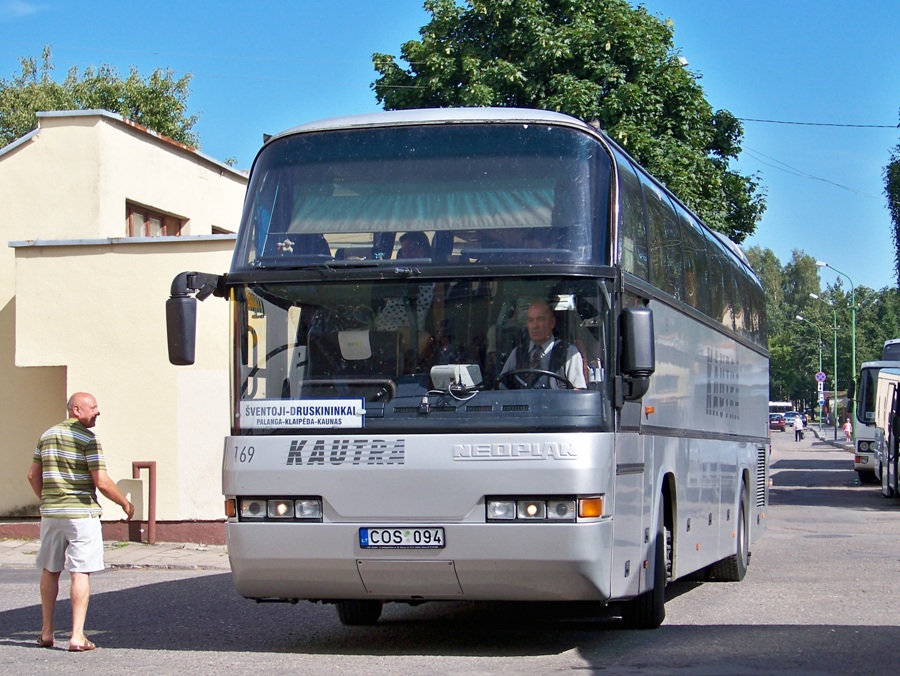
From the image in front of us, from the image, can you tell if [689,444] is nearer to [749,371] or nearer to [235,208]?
[749,371]

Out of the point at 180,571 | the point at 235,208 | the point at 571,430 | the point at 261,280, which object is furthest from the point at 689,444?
the point at 235,208

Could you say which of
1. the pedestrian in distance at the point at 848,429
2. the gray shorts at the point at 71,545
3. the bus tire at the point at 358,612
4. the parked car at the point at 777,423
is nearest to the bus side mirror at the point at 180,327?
the gray shorts at the point at 71,545

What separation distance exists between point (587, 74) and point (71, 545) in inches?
783

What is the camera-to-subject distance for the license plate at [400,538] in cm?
812

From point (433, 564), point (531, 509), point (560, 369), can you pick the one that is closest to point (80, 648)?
point (433, 564)

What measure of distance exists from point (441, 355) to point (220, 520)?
9.49 m

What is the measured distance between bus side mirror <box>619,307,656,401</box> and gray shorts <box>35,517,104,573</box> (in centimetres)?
376

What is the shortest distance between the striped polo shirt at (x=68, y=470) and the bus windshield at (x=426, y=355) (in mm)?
1375

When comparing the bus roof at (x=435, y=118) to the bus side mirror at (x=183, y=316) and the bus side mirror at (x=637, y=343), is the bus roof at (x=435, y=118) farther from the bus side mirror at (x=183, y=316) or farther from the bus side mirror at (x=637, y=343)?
the bus side mirror at (x=637, y=343)

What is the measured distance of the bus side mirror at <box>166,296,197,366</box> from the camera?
27.7 feet

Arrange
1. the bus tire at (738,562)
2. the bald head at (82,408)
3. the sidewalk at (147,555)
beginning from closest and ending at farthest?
the bald head at (82,408) < the bus tire at (738,562) < the sidewalk at (147,555)

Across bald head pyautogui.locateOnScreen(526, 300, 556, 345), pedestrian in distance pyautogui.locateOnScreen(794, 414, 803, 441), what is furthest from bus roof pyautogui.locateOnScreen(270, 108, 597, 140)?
pedestrian in distance pyautogui.locateOnScreen(794, 414, 803, 441)

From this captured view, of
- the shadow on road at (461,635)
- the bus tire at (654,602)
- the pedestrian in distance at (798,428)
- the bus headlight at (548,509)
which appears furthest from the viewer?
the pedestrian in distance at (798,428)

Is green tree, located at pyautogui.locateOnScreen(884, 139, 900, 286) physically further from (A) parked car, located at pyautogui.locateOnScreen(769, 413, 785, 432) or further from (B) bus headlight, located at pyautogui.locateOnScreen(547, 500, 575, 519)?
(A) parked car, located at pyautogui.locateOnScreen(769, 413, 785, 432)
